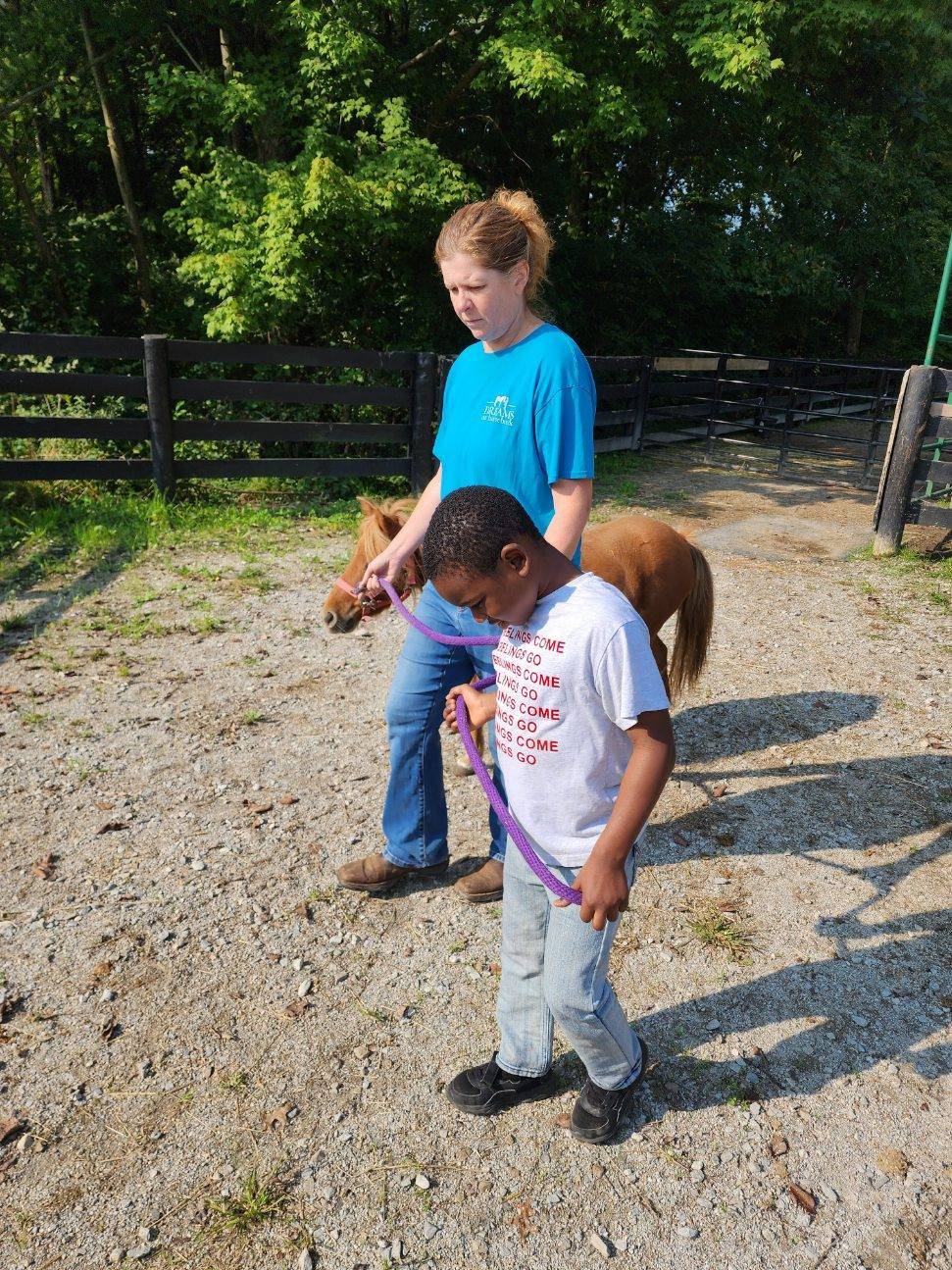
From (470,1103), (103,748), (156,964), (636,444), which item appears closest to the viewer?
(470,1103)

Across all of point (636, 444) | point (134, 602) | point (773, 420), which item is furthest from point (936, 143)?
point (134, 602)

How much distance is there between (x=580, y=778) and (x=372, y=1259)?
49.2 inches

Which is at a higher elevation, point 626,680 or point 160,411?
point 626,680

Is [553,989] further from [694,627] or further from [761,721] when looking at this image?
[761,721]

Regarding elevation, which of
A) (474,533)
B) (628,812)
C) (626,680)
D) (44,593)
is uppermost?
(474,533)

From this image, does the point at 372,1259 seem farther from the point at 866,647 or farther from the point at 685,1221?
the point at 866,647

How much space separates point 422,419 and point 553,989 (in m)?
7.75

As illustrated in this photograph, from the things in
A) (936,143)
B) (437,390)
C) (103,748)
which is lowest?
(103,748)

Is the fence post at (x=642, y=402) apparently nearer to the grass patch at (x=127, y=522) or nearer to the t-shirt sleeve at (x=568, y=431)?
the grass patch at (x=127, y=522)

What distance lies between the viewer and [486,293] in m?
2.54

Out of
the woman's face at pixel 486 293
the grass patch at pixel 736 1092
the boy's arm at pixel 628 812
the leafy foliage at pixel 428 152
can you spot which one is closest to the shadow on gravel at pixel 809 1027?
the grass patch at pixel 736 1092

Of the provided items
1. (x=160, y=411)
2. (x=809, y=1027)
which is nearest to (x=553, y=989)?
(x=809, y=1027)

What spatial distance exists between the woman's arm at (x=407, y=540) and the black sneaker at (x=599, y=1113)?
1.74m

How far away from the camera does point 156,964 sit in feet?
10.3
